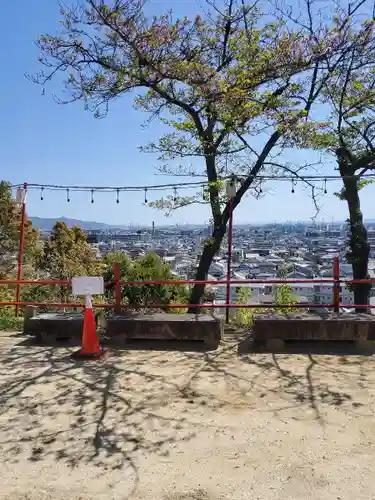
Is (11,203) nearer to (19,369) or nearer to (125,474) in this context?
(19,369)

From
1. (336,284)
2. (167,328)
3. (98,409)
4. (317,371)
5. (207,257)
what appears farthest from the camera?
(207,257)

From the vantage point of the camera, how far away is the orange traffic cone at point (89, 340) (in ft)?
21.6

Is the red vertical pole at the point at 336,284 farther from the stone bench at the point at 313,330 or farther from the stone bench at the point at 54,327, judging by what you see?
the stone bench at the point at 54,327

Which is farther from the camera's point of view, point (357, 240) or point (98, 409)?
point (357, 240)

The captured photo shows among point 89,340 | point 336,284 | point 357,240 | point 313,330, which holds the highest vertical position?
point 357,240

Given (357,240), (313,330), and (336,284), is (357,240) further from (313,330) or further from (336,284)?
(313,330)

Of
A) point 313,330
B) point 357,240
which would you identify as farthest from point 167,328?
point 357,240

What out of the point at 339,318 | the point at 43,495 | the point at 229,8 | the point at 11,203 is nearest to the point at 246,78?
the point at 229,8

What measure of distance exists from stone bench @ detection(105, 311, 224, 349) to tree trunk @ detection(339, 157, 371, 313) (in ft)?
17.5

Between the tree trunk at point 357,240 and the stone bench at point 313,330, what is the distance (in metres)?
4.28

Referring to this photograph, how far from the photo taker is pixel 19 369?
20.0 feet

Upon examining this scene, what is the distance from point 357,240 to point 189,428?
324 inches

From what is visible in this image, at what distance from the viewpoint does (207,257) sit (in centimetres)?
1038

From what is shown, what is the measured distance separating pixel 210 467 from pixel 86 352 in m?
3.52
